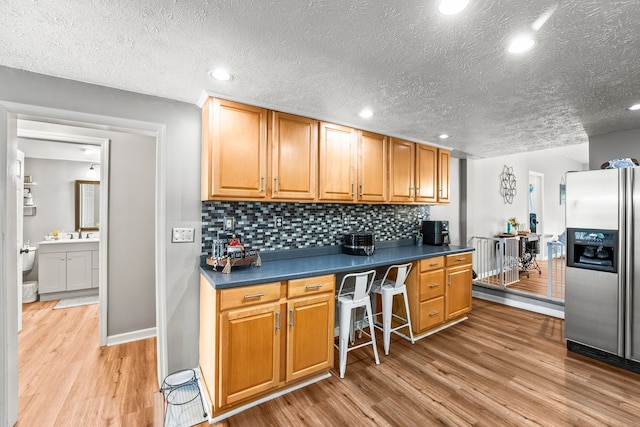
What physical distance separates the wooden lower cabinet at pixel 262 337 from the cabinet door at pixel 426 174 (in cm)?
187

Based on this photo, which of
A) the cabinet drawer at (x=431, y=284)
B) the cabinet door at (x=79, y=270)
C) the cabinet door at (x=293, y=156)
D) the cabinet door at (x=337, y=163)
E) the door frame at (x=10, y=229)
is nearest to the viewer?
the door frame at (x=10, y=229)

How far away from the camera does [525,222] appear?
648 centimetres

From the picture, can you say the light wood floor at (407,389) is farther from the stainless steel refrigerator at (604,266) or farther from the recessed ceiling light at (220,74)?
the recessed ceiling light at (220,74)

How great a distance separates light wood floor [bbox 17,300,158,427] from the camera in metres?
1.87

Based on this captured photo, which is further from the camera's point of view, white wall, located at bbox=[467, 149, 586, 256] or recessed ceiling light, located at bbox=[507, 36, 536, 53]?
white wall, located at bbox=[467, 149, 586, 256]

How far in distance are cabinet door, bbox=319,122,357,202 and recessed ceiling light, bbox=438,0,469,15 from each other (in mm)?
1536

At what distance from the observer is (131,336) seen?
9.73ft

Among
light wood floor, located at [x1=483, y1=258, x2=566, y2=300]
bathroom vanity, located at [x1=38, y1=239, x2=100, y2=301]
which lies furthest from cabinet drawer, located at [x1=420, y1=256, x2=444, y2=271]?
bathroom vanity, located at [x1=38, y1=239, x2=100, y2=301]

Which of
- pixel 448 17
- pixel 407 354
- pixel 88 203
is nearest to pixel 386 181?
pixel 407 354

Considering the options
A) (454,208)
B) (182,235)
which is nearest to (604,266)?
(454,208)

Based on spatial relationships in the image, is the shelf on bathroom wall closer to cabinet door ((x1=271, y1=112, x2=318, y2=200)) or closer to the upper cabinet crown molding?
the upper cabinet crown molding

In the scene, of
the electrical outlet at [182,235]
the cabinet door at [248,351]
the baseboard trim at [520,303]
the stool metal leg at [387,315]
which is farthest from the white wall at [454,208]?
the electrical outlet at [182,235]

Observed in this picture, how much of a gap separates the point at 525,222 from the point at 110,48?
774 centimetres

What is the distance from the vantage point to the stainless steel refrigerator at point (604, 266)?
2447 millimetres
